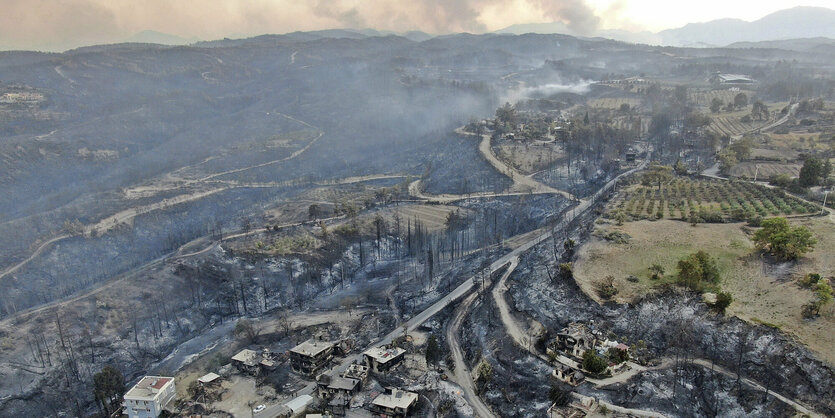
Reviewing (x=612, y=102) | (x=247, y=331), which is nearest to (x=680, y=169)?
(x=247, y=331)

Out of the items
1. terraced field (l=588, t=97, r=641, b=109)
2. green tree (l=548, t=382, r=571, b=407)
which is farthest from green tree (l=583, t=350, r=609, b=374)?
terraced field (l=588, t=97, r=641, b=109)

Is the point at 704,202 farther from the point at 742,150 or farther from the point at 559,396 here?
the point at 559,396

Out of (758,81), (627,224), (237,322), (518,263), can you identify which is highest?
(758,81)

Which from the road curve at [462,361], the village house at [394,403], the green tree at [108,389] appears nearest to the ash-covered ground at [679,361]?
the road curve at [462,361]

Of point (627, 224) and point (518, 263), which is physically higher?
point (627, 224)

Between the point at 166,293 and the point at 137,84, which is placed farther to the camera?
the point at 137,84

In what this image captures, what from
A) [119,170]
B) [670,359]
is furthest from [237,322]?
[119,170]

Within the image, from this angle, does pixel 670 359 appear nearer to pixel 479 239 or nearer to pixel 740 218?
pixel 740 218
